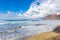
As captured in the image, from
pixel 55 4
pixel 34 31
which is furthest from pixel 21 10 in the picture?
pixel 55 4

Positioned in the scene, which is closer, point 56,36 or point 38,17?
point 56,36

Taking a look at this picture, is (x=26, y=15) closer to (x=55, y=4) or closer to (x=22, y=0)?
(x=22, y=0)

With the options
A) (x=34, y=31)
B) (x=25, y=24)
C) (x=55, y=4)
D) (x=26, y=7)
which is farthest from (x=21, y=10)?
(x=55, y=4)

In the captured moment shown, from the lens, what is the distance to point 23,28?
210 centimetres

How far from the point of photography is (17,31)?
2064 mm

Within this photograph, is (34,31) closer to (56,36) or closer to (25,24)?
(25,24)

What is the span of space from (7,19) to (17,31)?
0.27 meters

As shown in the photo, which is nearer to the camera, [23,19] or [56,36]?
[56,36]

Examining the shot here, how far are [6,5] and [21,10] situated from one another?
269 mm

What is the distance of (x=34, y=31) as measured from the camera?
210 cm

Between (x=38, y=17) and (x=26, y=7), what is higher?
(x=26, y=7)

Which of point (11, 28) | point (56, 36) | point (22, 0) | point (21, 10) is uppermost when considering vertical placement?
point (22, 0)

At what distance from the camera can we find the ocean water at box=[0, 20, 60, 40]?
2014 millimetres

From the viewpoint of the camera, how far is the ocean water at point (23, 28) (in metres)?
2.01
